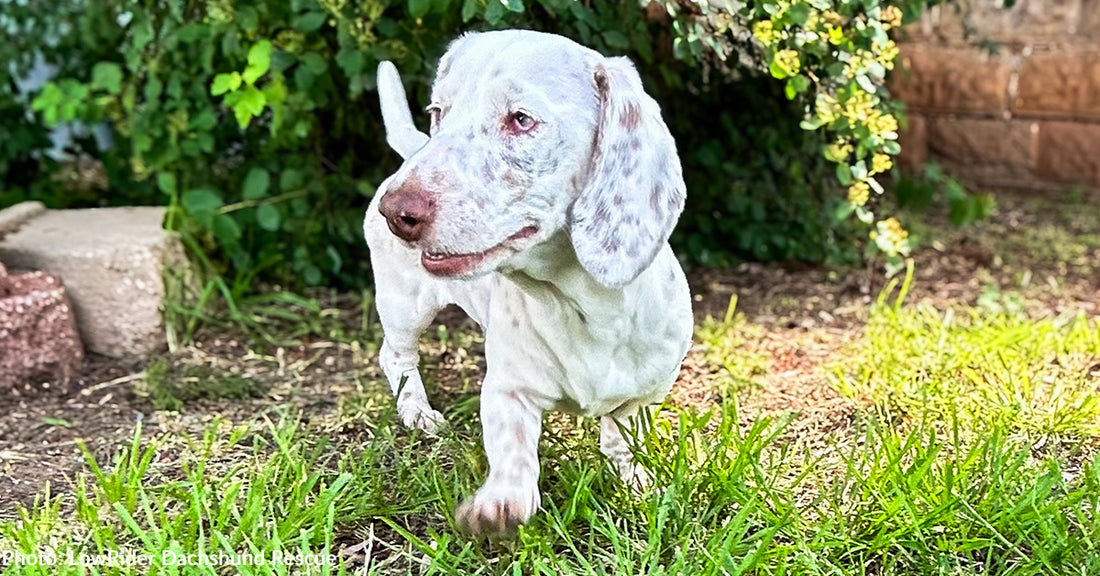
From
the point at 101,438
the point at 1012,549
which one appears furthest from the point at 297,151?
the point at 1012,549

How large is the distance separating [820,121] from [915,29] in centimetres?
276

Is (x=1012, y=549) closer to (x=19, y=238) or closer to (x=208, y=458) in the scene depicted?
(x=208, y=458)

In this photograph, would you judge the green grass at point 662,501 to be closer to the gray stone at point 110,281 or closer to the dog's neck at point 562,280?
the dog's neck at point 562,280

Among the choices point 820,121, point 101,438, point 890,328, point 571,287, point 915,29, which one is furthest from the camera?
point 915,29

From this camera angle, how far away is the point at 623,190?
178 cm

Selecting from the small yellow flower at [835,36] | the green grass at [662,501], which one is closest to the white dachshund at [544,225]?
the green grass at [662,501]

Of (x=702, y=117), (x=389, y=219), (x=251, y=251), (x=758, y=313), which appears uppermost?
(x=389, y=219)

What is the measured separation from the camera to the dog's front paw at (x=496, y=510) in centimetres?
183

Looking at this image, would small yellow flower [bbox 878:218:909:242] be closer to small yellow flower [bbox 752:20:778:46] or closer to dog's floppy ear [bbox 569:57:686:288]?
small yellow flower [bbox 752:20:778:46]

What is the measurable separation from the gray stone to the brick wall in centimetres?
335

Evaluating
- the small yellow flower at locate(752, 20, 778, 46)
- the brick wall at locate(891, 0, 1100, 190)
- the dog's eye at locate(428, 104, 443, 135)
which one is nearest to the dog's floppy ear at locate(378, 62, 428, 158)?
the dog's eye at locate(428, 104, 443, 135)

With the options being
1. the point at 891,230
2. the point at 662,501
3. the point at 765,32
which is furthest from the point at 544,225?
the point at 891,230

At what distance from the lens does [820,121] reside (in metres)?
2.92

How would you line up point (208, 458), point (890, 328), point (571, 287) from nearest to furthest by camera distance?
point (571, 287)
point (208, 458)
point (890, 328)
